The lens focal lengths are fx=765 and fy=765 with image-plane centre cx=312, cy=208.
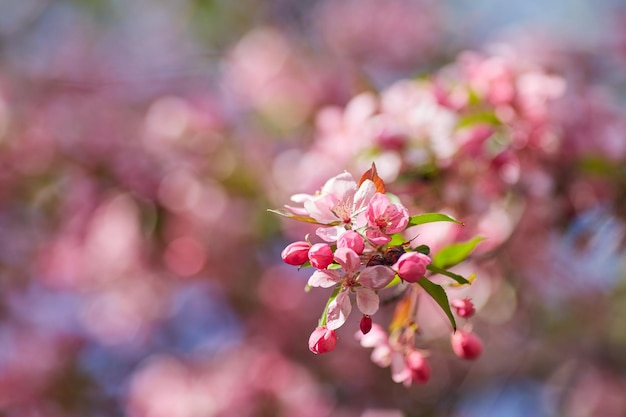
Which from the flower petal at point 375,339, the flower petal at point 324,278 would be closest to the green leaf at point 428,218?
the flower petal at point 324,278

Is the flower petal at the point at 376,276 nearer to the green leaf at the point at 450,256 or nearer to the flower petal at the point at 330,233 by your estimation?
the flower petal at the point at 330,233

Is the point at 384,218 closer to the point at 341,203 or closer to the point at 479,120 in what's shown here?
the point at 341,203

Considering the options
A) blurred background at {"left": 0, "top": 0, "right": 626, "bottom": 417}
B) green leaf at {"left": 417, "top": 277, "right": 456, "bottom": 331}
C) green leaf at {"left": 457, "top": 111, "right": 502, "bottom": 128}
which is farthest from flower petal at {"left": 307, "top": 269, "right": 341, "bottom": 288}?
blurred background at {"left": 0, "top": 0, "right": 626, "bottom": 417}

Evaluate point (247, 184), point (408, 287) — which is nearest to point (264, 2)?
point (247, 184)

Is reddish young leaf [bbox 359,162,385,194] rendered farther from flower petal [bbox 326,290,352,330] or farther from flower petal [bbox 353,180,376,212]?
flower petal [bbox 326,290,352,330]

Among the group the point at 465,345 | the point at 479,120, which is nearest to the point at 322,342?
the point at 465,345

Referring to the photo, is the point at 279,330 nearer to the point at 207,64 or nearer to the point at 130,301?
the point at 130,301
